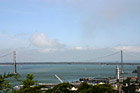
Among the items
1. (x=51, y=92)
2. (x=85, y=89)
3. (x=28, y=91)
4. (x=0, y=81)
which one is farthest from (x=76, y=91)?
(x=0, y=81)

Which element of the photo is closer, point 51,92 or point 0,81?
point 0,81

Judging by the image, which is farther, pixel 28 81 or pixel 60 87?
pixel 28 81

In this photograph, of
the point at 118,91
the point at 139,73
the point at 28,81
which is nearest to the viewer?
the point at 28,81

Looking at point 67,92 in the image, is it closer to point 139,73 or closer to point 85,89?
point 85,89

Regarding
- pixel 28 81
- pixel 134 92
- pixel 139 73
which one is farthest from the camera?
pixel 139 73

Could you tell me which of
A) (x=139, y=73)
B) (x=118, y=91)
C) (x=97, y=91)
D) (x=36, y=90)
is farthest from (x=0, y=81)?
(x=139, y=73)

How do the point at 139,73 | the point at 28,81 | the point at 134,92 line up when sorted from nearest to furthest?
the point at 134,92, the point at 28,81, the point at 139,73

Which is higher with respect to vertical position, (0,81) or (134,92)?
(0,81)

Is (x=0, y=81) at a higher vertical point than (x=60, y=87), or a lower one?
higher

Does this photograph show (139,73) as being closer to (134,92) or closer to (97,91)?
(134,92)
